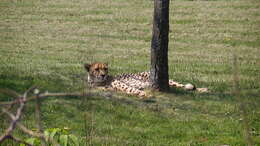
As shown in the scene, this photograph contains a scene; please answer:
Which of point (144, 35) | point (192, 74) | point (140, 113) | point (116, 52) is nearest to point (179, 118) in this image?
point (140, 113)

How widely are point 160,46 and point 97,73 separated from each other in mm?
1308

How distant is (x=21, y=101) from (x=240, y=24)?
64.0 ft

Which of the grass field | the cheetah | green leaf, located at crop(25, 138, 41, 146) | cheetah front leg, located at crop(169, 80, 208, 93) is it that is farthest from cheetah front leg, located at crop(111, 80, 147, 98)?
green leaf, located at crop(25, 138, 41, 146)

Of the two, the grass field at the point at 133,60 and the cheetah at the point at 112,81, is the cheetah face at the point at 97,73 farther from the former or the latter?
the grass field at the point at 133,60

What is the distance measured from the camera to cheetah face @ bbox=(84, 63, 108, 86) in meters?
9.49

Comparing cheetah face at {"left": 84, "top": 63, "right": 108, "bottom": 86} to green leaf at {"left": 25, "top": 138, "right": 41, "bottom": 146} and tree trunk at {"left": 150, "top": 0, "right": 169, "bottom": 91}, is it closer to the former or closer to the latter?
tree trunk at {"left": 150, "top": 0, "right": 169, "bottom": 91}

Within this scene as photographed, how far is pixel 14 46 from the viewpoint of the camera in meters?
15.7

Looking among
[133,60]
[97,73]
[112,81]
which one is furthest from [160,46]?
[133,60]

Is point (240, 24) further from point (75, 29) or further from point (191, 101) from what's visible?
point (191, 101)

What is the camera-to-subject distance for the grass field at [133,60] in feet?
22.8

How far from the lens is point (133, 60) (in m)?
13.6

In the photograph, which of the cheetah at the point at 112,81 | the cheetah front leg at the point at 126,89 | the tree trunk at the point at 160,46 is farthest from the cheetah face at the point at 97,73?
the tree trunk at the point at 160,46

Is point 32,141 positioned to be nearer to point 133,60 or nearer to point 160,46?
point 160,46

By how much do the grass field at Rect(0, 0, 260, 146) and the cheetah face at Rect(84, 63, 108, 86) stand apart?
0.26 m
